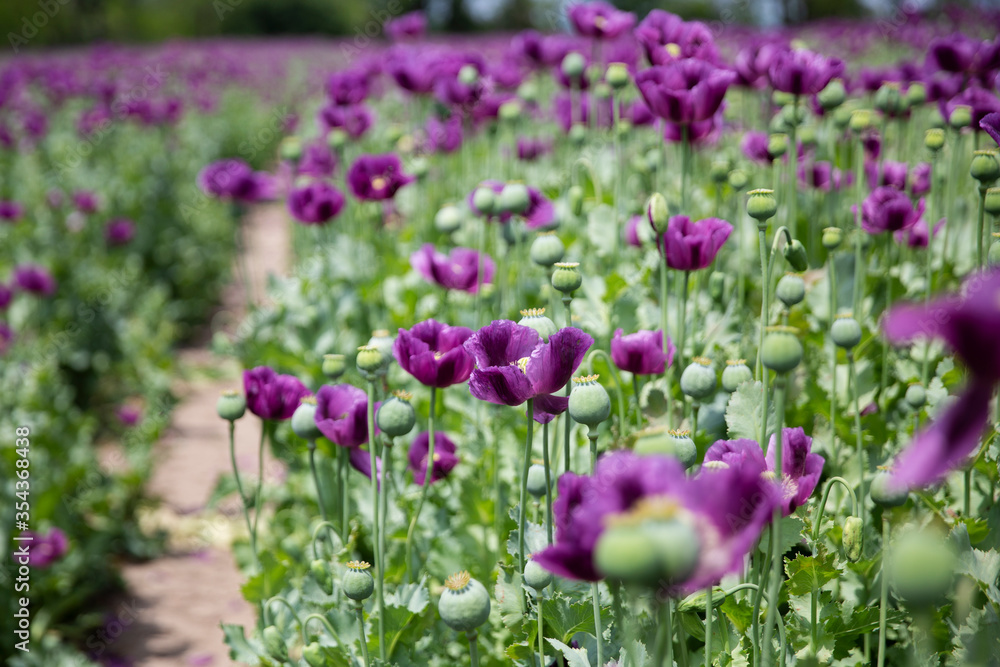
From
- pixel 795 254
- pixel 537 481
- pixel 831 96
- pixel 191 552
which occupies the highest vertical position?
pixel 831 96

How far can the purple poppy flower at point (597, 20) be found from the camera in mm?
2498

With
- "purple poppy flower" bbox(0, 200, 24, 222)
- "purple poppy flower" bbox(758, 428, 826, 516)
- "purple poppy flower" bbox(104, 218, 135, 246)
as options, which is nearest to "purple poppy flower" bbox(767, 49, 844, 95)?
"purple poppy flower" bbox(758, 428, 826, 516)

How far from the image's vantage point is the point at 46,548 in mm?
2602

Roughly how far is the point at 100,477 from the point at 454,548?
218cm

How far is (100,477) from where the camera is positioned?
3.13 meters

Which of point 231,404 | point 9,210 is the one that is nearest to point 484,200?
point 231,404

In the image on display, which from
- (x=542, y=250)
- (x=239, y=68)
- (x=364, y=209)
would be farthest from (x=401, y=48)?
(x=239, y=68)

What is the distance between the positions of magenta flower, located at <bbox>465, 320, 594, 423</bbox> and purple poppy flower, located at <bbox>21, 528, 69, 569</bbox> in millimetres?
2215

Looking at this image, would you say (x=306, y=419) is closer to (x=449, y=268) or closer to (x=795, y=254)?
(x=449, y=268)

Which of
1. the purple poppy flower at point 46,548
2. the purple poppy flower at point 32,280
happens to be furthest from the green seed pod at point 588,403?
the purple poppy flower at point 32,280

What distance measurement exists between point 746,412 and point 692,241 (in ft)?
1.04

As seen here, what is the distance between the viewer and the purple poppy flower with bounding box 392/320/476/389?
115cm

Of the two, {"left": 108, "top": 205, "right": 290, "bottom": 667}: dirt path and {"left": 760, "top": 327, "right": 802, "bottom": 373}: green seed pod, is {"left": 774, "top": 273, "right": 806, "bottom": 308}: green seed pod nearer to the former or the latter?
{"left": 760, "top": 327, "right": 802, "bottom": 373}: green seed pod

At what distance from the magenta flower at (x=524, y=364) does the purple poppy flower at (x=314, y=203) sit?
1.65 m
